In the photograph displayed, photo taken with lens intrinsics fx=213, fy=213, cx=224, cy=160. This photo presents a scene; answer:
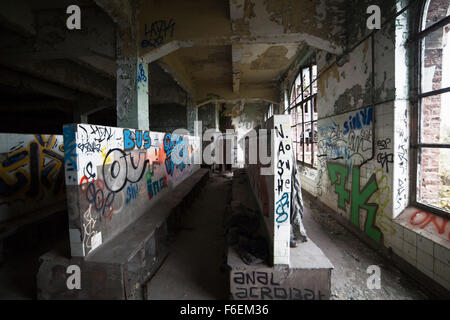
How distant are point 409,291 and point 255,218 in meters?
2.19

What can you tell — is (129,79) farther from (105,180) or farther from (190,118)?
(190,118)

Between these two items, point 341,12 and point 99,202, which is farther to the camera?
point 341,12

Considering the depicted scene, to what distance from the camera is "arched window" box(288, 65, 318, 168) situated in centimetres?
715

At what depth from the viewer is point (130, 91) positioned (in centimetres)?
515

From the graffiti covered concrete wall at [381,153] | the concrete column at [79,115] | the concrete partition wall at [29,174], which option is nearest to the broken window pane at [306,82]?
the graffiti covered concrete wall at [381,153]

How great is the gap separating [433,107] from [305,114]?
5.09 m

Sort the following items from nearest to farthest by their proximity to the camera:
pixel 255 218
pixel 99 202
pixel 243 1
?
pixel 99 202 → pixel 255 218 → pixel 243 1

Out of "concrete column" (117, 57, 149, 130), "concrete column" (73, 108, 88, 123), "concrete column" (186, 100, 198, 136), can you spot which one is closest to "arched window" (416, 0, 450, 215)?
"concrete column" (117, 57, 149, 130)

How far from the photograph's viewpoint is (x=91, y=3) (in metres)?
4.92

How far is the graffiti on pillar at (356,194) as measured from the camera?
3793 millimetres

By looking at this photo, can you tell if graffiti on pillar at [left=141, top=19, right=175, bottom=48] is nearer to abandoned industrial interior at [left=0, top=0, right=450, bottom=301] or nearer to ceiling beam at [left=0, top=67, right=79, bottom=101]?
abandoned industrial interior at [left=0, top=0, right=450, bottom=301]

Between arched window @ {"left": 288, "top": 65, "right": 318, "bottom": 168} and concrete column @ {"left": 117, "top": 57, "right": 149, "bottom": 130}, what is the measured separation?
5.01 m

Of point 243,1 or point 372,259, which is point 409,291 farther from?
point 243,1
